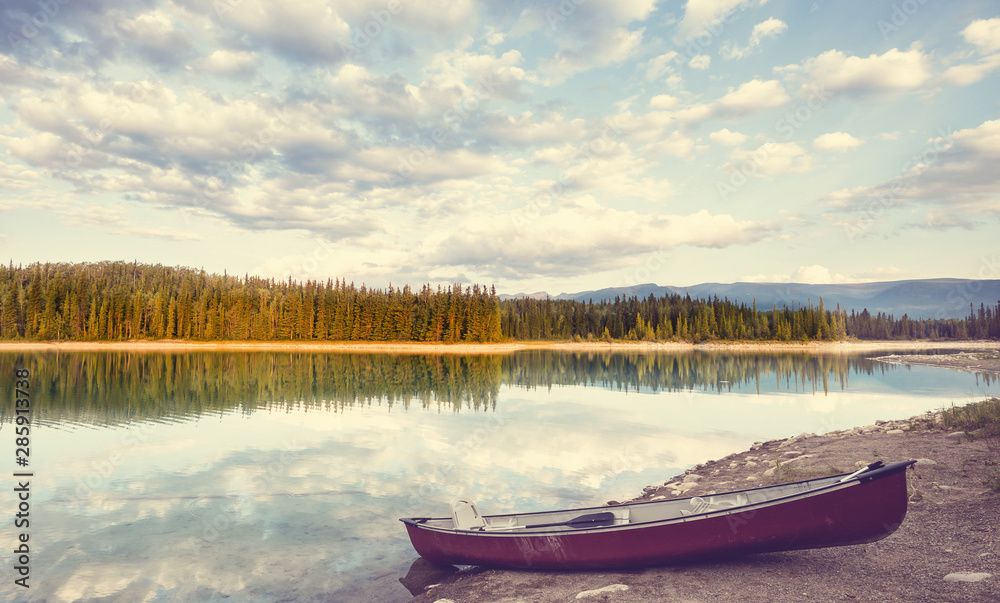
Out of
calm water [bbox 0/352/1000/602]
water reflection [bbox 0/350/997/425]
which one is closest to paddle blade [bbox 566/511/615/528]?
calm water [bbox 0/352/1000/602]

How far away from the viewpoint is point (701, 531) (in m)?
10.4

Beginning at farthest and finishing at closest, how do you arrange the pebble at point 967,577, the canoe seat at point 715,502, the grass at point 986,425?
the grass at point 986,425
the canoe seat at point 715,502
the pebble at point 967,577

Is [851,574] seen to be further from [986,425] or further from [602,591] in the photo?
[986,425]

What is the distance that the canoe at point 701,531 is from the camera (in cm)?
1001

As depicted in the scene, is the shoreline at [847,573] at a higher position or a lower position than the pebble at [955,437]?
lower

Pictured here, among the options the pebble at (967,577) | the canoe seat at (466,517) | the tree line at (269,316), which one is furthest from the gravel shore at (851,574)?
the tree line at (269,316)

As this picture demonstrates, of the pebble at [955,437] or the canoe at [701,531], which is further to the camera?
the pebble at [955,437]

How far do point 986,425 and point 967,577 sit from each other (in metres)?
15.2

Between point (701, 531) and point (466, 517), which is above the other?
point (701, 531)

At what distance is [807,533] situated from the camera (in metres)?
10.2

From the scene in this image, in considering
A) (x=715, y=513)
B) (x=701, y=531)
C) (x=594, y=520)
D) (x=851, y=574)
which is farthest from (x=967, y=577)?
(x=594, y=520)

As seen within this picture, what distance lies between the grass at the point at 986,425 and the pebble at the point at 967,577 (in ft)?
18.3

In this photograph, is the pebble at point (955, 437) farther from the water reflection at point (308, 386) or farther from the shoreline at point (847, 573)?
the water reflection at point (308, 386)

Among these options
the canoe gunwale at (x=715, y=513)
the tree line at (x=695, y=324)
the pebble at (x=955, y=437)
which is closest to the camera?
the canoe gunwale at (x=715, y=513)
